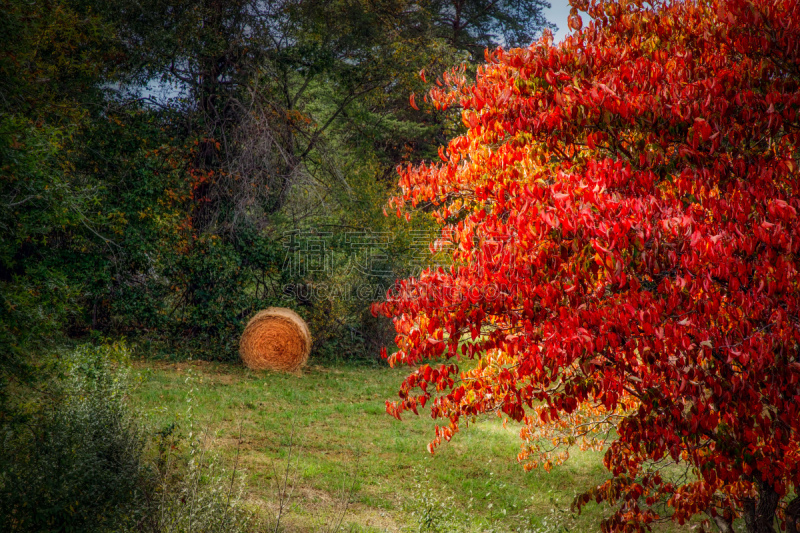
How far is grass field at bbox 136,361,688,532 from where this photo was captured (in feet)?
20.0

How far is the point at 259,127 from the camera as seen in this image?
1266 centimetres

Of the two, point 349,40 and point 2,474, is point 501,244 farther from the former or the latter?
point 349,40

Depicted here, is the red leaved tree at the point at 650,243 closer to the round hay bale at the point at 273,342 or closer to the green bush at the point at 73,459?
the green bush at the point at 73,459

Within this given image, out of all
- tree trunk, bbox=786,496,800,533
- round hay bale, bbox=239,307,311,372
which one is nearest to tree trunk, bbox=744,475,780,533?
tree trunk, bbox=786,496,800,533

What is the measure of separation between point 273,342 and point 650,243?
10.1 metres

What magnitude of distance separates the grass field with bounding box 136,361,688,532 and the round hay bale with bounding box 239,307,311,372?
20.9 inches

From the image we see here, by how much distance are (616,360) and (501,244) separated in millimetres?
921

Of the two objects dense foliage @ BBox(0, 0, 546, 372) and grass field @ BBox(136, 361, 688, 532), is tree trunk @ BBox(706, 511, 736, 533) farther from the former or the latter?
dense foliage @ BBox(0, 0, 546, 372)

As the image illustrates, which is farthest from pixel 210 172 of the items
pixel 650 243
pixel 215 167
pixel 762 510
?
pixel 762 510

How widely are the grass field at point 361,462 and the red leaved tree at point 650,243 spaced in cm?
218

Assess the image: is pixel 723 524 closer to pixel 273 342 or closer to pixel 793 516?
pixel 793 516

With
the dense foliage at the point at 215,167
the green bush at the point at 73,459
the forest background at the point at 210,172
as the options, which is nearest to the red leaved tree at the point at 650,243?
the green bush at the point at 73,459

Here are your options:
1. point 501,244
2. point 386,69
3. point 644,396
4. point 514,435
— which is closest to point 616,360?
point 644,396

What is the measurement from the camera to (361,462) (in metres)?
7.75
